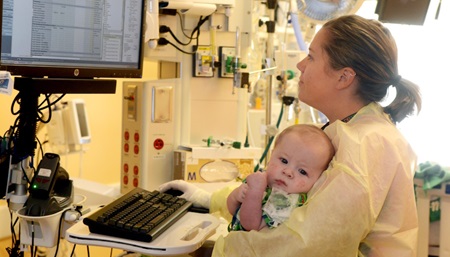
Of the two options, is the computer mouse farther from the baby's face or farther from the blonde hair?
the blonde hair

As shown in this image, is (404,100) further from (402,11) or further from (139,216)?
(402,11)

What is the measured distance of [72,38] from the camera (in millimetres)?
1993

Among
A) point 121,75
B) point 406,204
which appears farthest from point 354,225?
point 121,75

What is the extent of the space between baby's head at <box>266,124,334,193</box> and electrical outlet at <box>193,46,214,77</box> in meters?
1.52

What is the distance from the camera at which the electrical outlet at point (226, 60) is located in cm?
320

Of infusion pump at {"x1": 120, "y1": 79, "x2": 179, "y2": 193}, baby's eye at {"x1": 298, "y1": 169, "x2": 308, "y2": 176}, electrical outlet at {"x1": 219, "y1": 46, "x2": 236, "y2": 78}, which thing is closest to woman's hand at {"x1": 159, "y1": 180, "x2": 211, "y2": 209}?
baby's eye at {"x1": 298, "y1": 169, "x2": 308, "y2": 176}

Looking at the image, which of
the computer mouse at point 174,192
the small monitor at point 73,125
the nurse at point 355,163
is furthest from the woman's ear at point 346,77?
the small monitor at point 73,125

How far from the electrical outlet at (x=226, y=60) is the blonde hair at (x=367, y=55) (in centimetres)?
139

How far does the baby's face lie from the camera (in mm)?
1658

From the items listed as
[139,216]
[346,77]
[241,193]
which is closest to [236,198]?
[241,193]

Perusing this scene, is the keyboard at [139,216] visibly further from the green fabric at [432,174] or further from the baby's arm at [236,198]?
the green fabric at [432,174]

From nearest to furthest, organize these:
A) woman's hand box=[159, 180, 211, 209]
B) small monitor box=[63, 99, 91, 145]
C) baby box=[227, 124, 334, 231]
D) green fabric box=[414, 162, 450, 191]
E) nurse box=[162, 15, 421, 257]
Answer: nurse box=[162, 15, 421, 257] → baby box=[227, 124, 334, 231] → woman's hand box=[159, 180, 211, 209] → green fabric box=[414, 162, 450, 191] → small monitor box=[63, 99, 91, 145]

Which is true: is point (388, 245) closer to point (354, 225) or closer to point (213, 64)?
point (354, 225)

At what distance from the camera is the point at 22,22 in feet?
6.09
